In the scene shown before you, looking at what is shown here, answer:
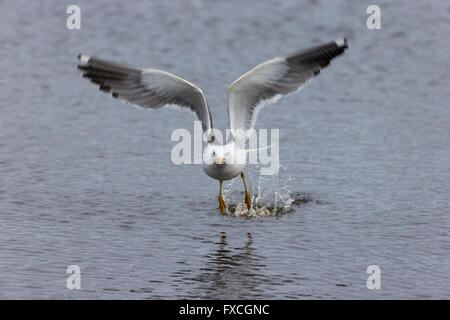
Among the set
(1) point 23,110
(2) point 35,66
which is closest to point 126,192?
(1) point 23,110

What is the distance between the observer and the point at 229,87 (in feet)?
29.7

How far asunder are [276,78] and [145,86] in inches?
59.3

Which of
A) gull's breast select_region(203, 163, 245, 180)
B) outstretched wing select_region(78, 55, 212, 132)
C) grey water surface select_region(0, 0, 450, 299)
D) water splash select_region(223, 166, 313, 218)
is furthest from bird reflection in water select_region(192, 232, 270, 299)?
outstretched wing select_region(78, 55, 212, 132)

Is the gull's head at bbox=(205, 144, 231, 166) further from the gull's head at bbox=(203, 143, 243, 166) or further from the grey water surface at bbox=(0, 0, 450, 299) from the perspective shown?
the grey water surface at bbox=(0, 0, 450, 299)

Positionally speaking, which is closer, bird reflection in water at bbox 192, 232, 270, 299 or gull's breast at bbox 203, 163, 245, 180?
bird reflection in water at bbox 192, 232, 270, 299

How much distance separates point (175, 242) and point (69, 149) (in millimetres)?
3981

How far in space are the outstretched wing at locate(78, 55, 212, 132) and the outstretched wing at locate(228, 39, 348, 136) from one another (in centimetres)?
40

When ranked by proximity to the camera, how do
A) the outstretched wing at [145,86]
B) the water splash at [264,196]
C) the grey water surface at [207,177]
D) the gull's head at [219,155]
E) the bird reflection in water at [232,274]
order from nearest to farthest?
the bird reflection in water at [232,274] < the grey water surface at [207,177] < the gull's head at [219,155] < the outstretched wing at [145,86] < the water splash at [264,196]

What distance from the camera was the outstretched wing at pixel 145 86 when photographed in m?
9.02

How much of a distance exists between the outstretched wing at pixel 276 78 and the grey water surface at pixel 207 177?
1.46 metres

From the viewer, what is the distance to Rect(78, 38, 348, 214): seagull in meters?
8.95

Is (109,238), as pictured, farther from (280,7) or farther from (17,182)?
(280,7)

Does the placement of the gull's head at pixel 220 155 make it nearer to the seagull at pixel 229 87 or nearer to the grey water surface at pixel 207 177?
the seagull at pixel 229 87

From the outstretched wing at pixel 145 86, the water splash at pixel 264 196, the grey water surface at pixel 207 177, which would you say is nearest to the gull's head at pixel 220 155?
the outstretched wing at pixel 145 86
